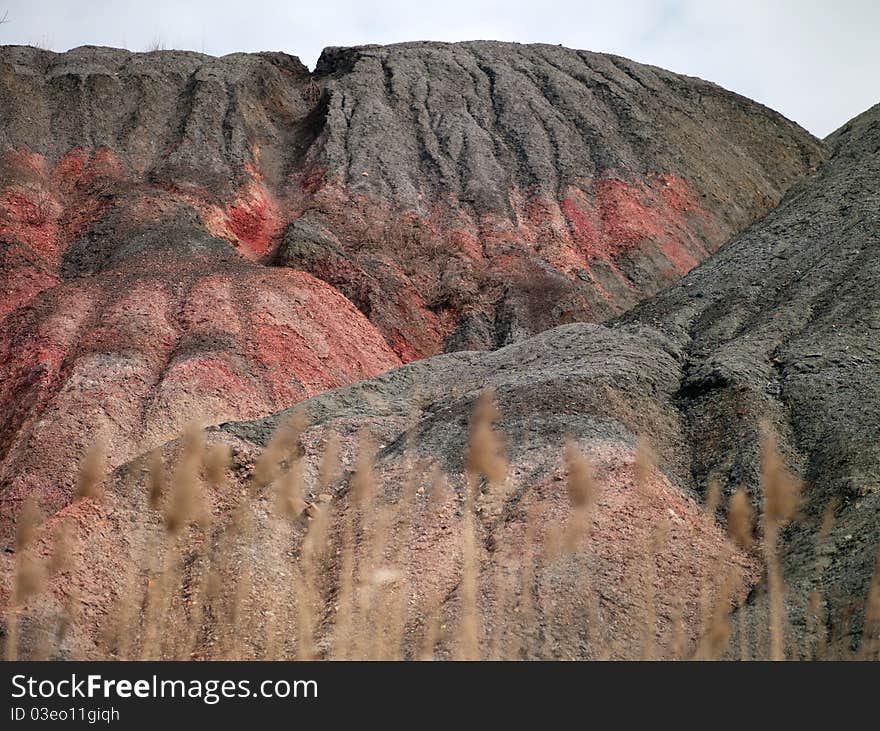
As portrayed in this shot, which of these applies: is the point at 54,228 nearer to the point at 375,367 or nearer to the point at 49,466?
the point at 375,367

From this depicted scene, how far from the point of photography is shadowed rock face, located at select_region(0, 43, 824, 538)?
2680 cm

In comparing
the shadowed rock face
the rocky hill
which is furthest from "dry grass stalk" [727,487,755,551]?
the shadowed rock face

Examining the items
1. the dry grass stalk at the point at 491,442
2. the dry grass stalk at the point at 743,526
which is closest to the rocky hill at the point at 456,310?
the dry grass stalk at the point at 743,526

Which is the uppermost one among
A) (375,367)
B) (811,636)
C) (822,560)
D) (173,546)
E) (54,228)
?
(54,228)

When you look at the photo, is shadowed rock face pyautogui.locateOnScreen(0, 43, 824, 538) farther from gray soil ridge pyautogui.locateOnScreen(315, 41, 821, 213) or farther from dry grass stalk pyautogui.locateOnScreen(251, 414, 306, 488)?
dry grass stalk pyautogui.locateOnScreen(251, 414, 306, 488)

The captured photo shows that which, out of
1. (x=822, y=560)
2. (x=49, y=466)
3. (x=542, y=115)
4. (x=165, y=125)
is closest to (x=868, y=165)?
(x=822, y=560)

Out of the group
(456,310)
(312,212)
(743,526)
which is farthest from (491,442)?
(312,212)

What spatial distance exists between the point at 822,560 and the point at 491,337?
2192 centimetres

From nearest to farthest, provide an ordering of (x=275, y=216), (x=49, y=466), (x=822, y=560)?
(x=822, y=560)
(x=49, y=466)
(x=275, y=216)

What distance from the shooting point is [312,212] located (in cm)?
3894

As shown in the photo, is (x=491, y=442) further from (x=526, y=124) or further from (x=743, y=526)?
(x=526, y=124)

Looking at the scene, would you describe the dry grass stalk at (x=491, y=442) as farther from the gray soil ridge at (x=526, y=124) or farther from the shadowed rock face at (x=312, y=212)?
the gray soil ridge at (x=526, y=124)

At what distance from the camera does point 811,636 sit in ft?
42.6

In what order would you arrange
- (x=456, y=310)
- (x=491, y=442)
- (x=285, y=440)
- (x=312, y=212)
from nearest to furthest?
(x=491, y=442), (x=285, y=440), (x=456, y=310), (x=312, y=212)
